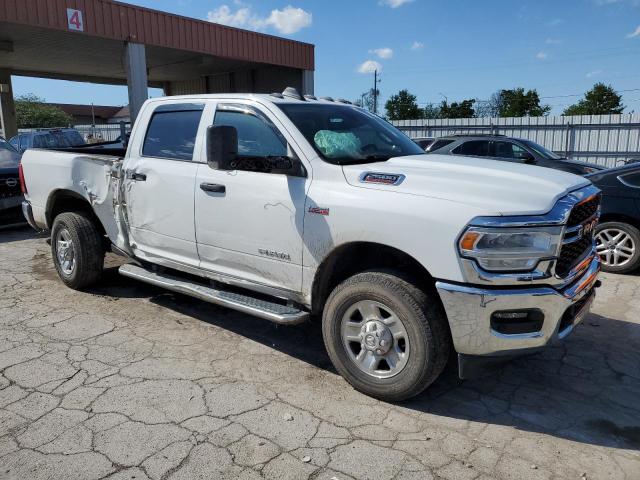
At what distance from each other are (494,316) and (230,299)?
2.02 m

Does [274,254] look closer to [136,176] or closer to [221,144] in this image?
[221,144]

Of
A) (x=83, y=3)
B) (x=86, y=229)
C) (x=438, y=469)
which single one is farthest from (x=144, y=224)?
(x=83, y=3)

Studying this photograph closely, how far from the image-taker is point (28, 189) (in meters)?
6.19

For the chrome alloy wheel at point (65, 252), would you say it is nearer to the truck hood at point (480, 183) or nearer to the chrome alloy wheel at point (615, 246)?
the truck hood at point (480, 183)

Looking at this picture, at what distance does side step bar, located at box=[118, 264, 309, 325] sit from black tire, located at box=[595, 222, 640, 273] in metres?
4.64

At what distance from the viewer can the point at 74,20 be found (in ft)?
44.2

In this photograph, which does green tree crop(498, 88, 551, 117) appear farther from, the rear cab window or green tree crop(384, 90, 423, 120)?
the rear cab window

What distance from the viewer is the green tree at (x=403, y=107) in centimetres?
5919

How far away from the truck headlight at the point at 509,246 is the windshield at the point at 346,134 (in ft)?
3.97

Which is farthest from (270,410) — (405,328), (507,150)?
(507,150)

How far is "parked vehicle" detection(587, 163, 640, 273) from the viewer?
250 inches

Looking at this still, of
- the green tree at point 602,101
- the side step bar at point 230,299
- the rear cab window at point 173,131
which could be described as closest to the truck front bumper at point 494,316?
the side step bar at point 230,299

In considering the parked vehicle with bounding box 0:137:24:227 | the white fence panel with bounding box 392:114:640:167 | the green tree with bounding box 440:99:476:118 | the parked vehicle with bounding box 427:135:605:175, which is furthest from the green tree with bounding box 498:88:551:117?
the parked vehicle with bounding box 0:137:24:227

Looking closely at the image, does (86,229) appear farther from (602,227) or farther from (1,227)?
(602,227)
